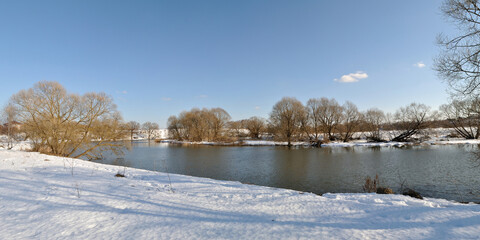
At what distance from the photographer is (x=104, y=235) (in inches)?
122

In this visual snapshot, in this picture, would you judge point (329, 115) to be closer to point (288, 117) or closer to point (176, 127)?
point (288, 117)

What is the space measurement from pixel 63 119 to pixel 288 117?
3562 cm

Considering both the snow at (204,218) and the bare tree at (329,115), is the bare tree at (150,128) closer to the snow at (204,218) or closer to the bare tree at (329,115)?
the bare tree at (329,115)

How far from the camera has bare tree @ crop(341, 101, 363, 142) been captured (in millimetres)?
42969

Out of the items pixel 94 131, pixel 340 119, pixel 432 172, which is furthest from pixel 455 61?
pixel 340 119

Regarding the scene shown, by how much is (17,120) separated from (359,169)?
2919 centimetres

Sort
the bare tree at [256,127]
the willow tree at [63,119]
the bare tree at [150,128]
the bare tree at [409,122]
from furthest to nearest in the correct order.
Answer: the bare tree at [150,128] < the bare tree at [256,127] < the bare tree at [409,122] < the willow tree at [63,119]

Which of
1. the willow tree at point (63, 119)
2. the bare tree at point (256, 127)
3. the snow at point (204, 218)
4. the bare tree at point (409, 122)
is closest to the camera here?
the snow at point (204, 218)

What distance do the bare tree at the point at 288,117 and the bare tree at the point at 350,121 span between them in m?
9.01

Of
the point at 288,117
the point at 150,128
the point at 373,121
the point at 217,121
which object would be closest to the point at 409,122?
the point at 373,121

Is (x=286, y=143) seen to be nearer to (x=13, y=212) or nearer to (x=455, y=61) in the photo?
(x=455, y=61)

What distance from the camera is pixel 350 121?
43.2 meters

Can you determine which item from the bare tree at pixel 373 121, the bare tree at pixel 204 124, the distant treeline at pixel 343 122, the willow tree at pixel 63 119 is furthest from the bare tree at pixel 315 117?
the willow tree at pixel 63 119

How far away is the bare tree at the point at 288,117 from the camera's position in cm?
4278
